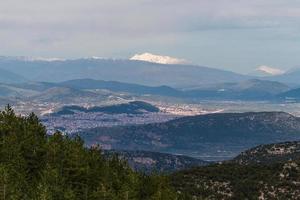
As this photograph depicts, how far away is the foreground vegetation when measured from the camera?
56.6 m

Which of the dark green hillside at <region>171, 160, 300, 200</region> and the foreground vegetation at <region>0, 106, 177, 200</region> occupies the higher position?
the foreground vegetation at <region>0, 106, 177, 200</region>

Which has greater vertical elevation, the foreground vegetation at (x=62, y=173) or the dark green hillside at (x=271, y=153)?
the foreground vegetation at (x=62, y=173)

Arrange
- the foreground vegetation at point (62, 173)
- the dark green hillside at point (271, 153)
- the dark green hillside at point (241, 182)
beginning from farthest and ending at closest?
the dark green hillside at point (271, 153) < the dark green hillside at point (241, 182) < the foreground vegetation at point (62, 173)

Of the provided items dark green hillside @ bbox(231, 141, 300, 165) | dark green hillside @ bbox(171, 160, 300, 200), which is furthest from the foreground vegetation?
dark green hillside @ bbox(231, 141, 300, 165)

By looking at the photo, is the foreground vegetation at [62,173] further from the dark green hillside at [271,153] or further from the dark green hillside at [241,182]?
the dark green hillside at [271,153]

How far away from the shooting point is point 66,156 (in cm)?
6719

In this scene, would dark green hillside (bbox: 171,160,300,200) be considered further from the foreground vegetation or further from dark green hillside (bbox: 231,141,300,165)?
dark green hillside (bbox: 231,141,300,165)

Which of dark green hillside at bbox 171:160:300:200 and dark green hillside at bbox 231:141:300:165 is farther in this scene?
dark green hillside at bbox 231:141:300:165

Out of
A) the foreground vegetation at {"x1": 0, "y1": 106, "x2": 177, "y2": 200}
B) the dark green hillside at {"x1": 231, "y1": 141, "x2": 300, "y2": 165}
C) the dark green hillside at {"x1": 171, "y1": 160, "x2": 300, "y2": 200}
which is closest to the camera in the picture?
the foreground vegetation at {"x1": 0, "y1": 106, "x2": 177, "y2": 200}

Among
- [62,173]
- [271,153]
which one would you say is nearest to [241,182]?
[62,173]

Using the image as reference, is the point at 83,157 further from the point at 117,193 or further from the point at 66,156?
the point at 117,193

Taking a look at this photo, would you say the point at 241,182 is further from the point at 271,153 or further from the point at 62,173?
the point at 271,153

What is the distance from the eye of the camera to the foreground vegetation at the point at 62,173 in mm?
56562

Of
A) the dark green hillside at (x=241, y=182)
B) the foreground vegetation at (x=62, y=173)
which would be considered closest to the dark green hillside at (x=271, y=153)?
the dark green hillside at (x=241, y=182)
